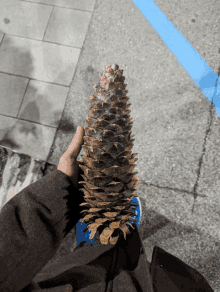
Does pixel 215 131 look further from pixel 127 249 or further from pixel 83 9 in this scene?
pixel 83 9

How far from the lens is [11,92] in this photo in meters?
3.04

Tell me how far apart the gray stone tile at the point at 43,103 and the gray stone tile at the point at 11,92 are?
0.09 meters

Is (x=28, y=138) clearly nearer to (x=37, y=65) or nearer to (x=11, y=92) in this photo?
(x=11, y=92)

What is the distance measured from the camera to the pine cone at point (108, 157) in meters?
1.18

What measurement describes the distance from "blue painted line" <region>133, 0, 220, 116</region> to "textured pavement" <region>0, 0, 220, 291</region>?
7 cm

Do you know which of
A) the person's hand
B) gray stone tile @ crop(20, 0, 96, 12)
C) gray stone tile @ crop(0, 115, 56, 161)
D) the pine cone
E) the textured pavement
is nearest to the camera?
the pine cone

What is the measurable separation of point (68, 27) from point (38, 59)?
0.69 metres

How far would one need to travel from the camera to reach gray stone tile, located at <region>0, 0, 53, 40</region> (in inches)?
124

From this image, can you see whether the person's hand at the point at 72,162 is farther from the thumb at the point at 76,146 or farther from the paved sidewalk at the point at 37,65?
the paved sidewalk at the point at 37,65

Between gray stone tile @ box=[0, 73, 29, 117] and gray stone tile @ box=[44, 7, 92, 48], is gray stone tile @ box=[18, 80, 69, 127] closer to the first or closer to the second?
gray stone tile @ box=[0, 73, 29, 117]

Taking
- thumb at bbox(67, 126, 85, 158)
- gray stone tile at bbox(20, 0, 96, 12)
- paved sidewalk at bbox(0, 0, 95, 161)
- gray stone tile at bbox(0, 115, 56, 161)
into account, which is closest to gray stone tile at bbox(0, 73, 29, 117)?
paved sidewalk at bbox(0, 0, 95, 161)

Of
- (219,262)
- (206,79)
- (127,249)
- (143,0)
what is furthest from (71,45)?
(219,262)

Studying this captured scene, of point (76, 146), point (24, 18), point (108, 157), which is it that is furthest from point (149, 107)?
point (24, 18)

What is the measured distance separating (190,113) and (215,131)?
394 millimetres
